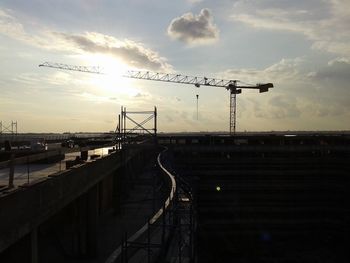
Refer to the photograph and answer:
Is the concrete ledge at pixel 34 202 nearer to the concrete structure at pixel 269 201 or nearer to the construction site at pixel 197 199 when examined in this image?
the construction site at pixel 197 199

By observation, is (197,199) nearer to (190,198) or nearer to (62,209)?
(62,209)

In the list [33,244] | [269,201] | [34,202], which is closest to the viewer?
[34,202]

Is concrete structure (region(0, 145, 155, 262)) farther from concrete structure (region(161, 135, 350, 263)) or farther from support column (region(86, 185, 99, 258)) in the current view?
concrete structure (region(161, 135, 350, 263))

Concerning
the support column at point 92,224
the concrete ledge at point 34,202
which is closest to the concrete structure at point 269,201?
the support column at point 92,224

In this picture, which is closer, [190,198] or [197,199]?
[190,198]

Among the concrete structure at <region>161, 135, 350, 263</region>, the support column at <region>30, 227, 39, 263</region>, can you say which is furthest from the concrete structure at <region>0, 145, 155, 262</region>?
the concrete structure at <region>161, 135, 350, 263</region>

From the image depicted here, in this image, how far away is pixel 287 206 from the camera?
48.8m

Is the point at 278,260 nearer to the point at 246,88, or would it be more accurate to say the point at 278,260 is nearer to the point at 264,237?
the point at 264,237

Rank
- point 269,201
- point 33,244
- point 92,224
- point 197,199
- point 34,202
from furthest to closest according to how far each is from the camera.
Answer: point 269,201 → point 197,199 → point 92,224 → point 33,244 → point 34,202

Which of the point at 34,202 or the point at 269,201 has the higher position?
the point at 34,202

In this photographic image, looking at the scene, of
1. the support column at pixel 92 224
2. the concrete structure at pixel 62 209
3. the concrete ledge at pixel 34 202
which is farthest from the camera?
the support column at pixel 92 224

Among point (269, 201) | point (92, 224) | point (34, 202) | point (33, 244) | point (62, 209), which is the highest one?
point (34, 202)

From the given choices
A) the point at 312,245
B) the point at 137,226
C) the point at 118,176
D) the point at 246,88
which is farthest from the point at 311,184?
the point at 246,88

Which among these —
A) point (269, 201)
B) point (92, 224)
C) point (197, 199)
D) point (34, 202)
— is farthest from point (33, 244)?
point (269, 201)
